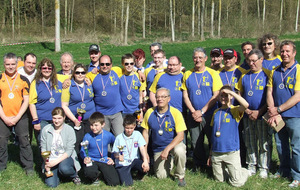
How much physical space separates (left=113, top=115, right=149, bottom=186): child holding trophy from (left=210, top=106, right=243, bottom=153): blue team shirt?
1250mm

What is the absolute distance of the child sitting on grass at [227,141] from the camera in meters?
5.70

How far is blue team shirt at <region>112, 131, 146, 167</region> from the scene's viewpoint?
590cm

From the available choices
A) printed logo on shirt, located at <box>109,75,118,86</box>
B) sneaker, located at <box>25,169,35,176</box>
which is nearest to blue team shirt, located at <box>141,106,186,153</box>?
printed logo on shirt, located at <box>109,75,118,86</box>

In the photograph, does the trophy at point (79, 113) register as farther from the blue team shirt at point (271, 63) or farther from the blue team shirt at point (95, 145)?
the blue team shirt at point (271, 63)

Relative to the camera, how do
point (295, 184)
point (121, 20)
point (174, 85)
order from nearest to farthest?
point (295, 184) < point (174, 85) < point (121, 20)

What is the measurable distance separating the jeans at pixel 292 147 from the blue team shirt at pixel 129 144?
7.73ft

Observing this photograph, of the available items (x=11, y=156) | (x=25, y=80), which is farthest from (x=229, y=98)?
(x=11, y=156)

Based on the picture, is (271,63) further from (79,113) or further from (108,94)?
(79,113)

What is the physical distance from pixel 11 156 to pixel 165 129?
3.66 meters

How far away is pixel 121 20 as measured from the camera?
35.9m

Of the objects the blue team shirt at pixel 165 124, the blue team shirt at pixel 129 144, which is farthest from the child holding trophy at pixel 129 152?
the blue team shirt at pixel 165 124

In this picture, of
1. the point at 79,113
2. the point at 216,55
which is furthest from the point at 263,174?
the point at 79,113

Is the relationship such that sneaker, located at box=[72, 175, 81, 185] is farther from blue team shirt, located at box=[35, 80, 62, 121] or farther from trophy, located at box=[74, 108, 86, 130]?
blue team shirt, located at box=[35, 80, 62, 121]

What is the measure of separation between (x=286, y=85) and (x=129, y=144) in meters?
2.77
